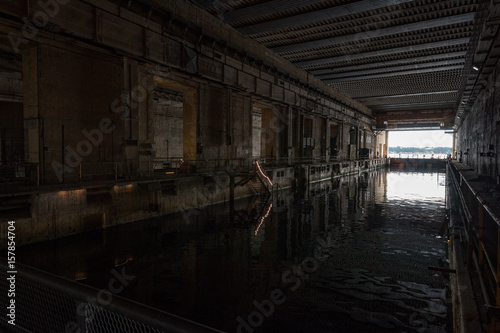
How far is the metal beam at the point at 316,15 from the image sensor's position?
17641 millimetres

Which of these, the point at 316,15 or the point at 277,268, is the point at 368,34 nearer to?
the point at 316,15

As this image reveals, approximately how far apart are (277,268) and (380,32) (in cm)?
1969

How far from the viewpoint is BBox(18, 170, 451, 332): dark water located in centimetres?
635

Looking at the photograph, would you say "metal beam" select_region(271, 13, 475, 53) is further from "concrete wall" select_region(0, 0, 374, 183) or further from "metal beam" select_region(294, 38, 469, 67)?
"metal beam" select_region(294, 38, 469, 67)

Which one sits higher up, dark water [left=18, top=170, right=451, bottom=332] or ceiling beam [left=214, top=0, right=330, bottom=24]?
ceiling beam [left=214, top=0, right=330, bottom=24]

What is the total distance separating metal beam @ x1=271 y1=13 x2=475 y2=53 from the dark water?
1283 centimetres

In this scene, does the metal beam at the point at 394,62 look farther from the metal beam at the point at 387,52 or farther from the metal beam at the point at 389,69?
the metal beam at the point at 387,52

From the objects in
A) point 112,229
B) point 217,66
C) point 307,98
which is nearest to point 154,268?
point 112,229

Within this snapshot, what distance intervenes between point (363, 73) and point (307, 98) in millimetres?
6314

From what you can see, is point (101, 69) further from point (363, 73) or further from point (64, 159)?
point (363, 73)

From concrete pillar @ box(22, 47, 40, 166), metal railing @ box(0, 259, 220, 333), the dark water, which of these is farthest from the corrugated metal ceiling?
metal railing @ box(0, 259, 220, 333)

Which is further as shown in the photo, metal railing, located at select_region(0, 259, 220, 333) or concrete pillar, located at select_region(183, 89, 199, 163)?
concrete pillar, located at select_region(183, 89, 199, 163)

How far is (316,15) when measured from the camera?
19219mm

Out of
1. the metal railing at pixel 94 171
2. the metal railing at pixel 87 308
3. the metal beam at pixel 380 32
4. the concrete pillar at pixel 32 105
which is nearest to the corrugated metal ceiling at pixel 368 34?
the metal beam at pixel 380 32
